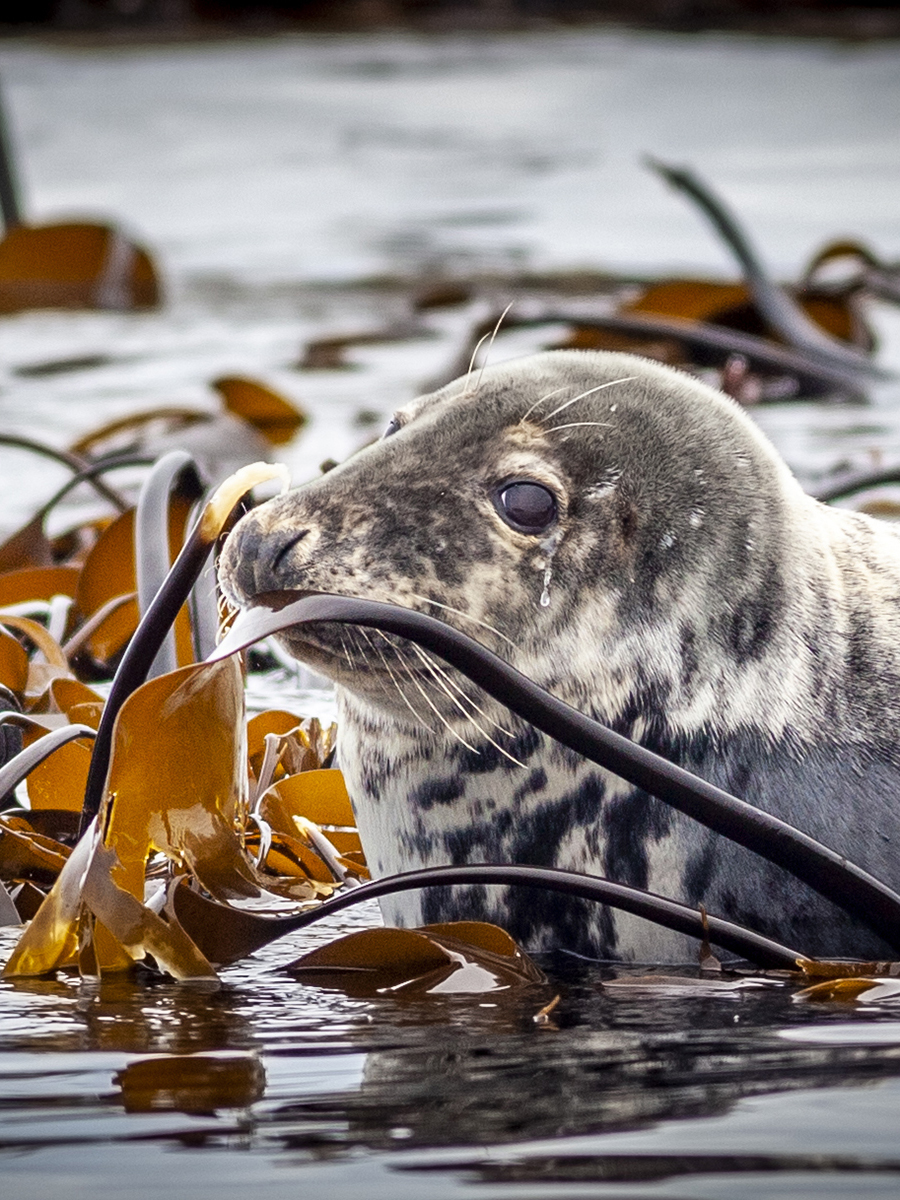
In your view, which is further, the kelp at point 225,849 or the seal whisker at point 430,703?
the seal whisker at point 430,703

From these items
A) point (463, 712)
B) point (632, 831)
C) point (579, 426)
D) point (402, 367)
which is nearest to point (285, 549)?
point (463, 712)

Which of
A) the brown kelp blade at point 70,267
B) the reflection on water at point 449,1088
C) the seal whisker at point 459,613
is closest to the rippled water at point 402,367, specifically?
the reflection on water at point 449,1088

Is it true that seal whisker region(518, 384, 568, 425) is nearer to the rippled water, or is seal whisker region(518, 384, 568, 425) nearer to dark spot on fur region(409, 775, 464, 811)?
dark spot on fur region(409, 775, 464, 811)

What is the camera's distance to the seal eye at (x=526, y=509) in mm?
2266

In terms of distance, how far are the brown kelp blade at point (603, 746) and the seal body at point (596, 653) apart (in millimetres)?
95

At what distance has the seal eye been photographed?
2266 mm

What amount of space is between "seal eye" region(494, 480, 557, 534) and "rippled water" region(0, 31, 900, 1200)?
1.45 ft

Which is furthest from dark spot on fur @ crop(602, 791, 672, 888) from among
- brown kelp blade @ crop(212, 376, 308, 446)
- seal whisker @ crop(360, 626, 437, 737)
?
brown kelp blade @ crop(212, 376, 308, 446)

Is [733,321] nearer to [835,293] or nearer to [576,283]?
[835,293]

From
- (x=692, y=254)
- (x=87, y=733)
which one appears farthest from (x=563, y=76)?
(x=87, y=733)

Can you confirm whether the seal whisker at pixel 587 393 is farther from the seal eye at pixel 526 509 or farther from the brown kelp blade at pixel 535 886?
the brown kelp blade at pixel 535 886

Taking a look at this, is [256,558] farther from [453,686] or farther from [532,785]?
[532,785]

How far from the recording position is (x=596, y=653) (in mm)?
2271

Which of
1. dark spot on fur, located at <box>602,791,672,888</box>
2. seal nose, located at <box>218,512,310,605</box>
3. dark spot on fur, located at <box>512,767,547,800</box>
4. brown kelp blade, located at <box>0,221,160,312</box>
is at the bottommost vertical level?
dark spot on fur, located at <box>602,791,672,888</box>
